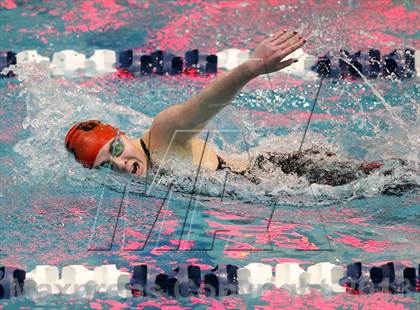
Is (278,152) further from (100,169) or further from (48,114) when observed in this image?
(48,114)

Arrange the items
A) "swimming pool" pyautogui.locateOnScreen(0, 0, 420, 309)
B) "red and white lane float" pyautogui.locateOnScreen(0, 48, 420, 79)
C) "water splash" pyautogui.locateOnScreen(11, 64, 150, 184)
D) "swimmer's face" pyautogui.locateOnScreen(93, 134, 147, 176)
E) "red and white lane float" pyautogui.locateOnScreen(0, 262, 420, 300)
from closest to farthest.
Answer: "red and white lane float" pyautogui.locateOnScreen(0, 262, 420, 300)
"swimming pool" pyautogui.locateOnScreen(0, 0, 420, 309)
"swimmer's face" pyautogui.locateOnScreen(93, 134, 147, 176)
"water splash" pyautogui.locateOnScreen(11, 64, 150, 184)
"red and white lane float" pyautogui.locateOnScreen(0, 48, 420, 79)

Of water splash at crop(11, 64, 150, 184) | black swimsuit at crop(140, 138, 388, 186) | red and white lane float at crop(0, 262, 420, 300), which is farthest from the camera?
water splash at crop(11, 64, 150, 184)

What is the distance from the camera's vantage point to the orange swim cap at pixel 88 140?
3340 mm

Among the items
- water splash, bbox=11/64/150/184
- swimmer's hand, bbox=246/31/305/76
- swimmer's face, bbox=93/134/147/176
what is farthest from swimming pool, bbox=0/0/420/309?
swimmer's hand, bbox=246/31/305/76

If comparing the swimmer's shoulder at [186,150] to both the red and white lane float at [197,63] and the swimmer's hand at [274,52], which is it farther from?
the red and white lane float at [197,63]

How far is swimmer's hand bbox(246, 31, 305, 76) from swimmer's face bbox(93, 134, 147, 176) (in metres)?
0.67

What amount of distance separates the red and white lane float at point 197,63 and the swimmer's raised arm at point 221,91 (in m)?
1.74

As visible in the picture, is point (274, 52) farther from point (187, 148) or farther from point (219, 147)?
point (219, 147)

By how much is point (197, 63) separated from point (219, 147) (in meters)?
1.11

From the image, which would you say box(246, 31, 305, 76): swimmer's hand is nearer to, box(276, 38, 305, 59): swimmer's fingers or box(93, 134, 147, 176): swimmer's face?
box(276, 38, 305, 59): swimmer's fingers

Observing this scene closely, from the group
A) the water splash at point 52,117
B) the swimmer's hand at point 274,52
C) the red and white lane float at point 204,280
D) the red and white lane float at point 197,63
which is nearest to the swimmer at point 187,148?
the swimmer's hand at point 274,52

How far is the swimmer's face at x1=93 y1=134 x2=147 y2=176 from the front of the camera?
3.34 m

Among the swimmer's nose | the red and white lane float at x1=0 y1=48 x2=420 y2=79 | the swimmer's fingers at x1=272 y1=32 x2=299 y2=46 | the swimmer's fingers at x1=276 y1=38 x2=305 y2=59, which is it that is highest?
the red and white lane float at x1=0 y1=48 x2=420 y2=79

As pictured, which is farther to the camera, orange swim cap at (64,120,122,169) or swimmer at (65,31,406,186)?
orange swim cap at (64,120,122,169)
